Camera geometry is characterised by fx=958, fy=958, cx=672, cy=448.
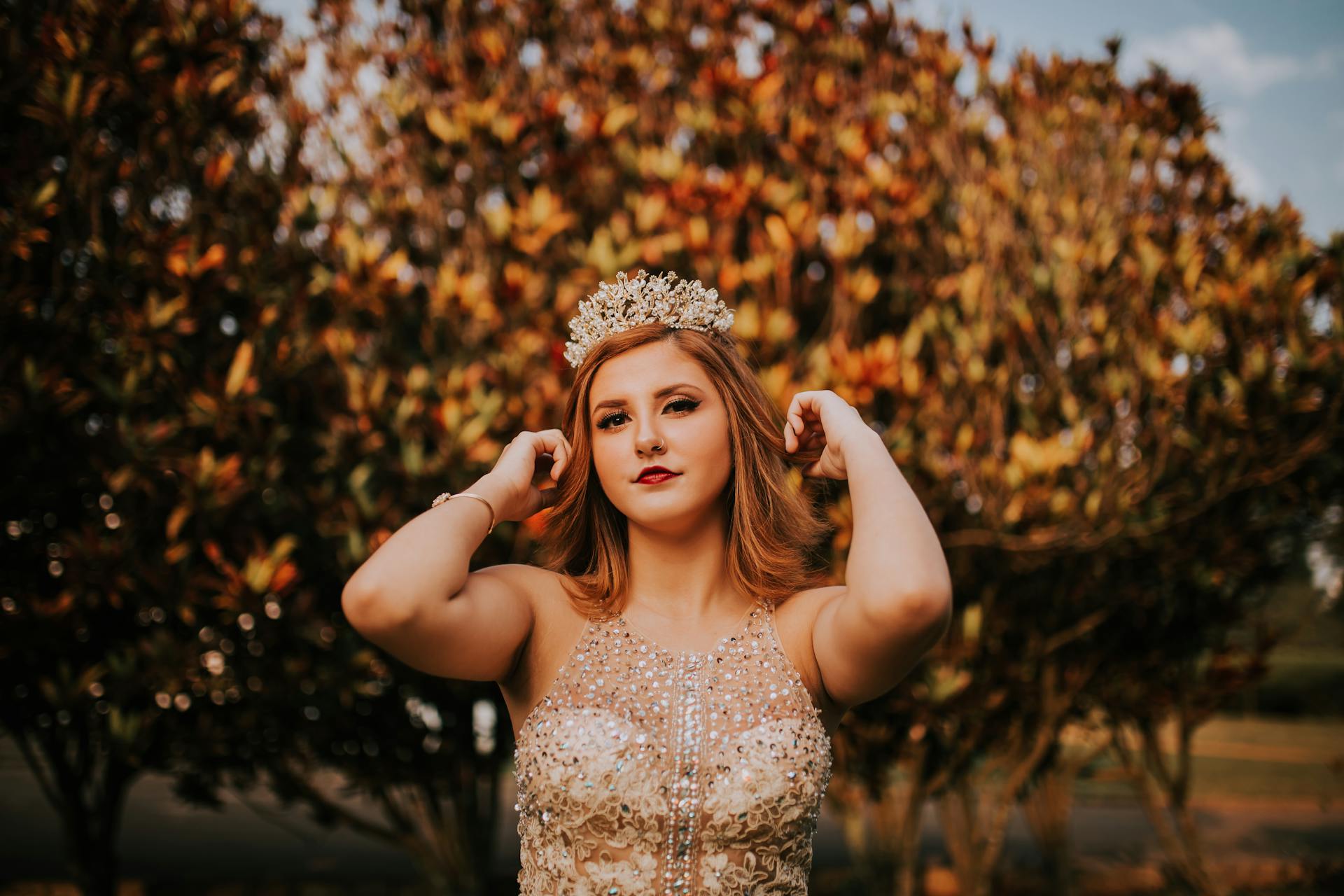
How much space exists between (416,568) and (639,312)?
2.95 feet

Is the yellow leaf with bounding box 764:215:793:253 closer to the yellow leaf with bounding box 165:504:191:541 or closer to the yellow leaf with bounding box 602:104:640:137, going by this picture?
the yellow leaf with bounding box 602:104:640:137

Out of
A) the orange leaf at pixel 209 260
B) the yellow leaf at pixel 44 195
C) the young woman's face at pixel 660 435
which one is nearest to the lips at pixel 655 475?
the young woman's face at pixel 660 435

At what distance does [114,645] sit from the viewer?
3.83 m

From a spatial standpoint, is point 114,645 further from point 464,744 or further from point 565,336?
point 565,336

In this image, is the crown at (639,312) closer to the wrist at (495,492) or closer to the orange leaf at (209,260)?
the wrist at (495,492)

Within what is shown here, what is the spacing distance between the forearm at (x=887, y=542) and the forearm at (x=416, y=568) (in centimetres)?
76

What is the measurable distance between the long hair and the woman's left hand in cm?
4

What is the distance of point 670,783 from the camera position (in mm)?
1961

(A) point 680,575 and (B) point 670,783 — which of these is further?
(A) point 680,575

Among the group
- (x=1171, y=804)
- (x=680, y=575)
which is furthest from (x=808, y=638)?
(x=1171, y=804)

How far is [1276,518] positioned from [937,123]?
103 inches

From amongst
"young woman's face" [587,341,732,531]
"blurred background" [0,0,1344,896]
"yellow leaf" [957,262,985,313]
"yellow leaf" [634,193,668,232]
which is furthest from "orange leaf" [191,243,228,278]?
"yellow leaf" [957,262,985,313]

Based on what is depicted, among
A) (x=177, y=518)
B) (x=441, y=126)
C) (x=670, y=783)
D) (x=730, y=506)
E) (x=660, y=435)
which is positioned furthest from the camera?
(x=441, y=126)

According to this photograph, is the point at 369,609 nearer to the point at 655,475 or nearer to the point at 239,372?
the point at 655,475
